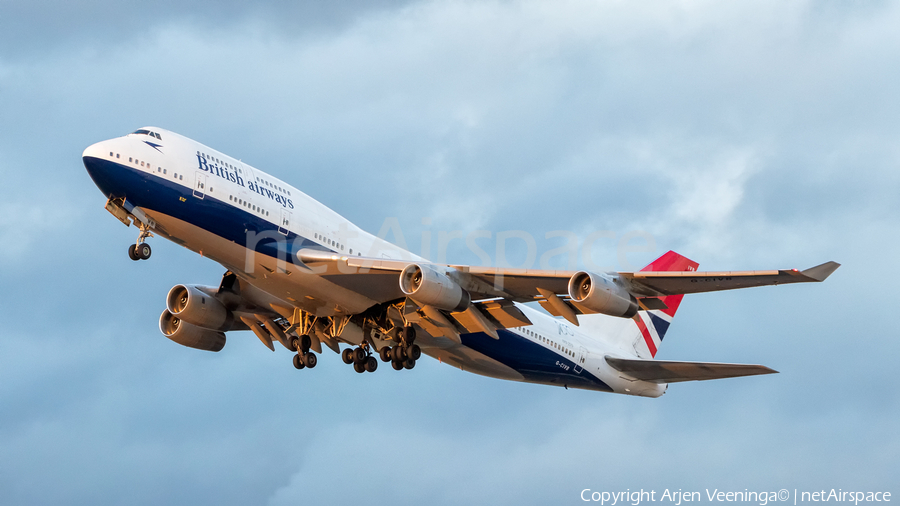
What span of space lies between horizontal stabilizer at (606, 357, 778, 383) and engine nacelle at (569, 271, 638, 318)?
7196 mm

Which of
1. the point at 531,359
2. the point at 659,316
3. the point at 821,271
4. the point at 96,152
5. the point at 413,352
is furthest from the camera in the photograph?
the point at 659,316

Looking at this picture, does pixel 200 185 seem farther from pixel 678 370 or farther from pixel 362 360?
pixel 678 370

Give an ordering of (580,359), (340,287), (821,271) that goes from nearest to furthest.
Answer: (821,271) < (340,287) < (580,359)

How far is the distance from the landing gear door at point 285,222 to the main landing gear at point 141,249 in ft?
15.3

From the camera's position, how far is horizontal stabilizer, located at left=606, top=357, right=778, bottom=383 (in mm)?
40531

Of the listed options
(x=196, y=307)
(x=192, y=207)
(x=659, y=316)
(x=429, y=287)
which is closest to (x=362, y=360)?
(x=196, y=307)

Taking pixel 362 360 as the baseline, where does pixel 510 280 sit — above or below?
above

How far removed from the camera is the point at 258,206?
35.7 meters

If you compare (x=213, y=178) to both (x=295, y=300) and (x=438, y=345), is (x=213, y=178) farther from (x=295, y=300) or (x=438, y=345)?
(x=438, y=345)

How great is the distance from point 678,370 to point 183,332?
2282 centimetres

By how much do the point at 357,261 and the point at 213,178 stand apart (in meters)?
6.00

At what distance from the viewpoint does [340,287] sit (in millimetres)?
37688

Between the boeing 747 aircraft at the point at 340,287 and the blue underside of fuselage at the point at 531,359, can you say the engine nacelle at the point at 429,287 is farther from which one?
the blue underside of fuselage at the point at 531,359

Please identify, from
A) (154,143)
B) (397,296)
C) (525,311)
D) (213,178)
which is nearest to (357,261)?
(397,296)
